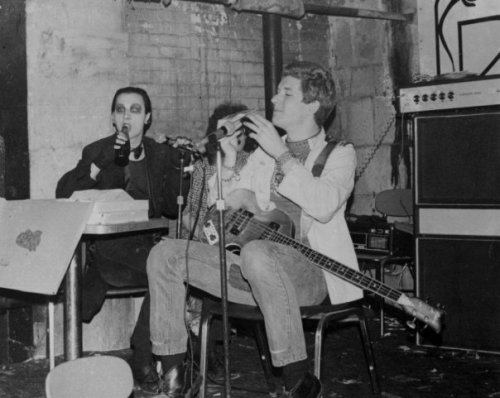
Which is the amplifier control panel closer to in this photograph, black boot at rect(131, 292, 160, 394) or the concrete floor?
the concrete floor

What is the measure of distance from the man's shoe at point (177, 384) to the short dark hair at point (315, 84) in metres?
1.29

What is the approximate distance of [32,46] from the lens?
4.21 meters

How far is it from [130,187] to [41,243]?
1.09 m

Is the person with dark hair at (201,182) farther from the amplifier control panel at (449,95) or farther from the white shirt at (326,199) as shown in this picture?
the amplifier control panel at (449,95)

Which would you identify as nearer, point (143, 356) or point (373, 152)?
point (143, 356)

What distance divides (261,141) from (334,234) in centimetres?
51

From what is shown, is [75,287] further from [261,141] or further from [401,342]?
[401,342]

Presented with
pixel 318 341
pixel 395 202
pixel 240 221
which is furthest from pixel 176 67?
pixel 318 341

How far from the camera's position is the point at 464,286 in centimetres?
413

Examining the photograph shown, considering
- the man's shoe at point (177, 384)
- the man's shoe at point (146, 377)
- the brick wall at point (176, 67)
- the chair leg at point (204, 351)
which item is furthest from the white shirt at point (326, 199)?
the brick wall at point (176, 67)

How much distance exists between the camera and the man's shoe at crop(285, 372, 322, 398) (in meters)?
A: 2.85

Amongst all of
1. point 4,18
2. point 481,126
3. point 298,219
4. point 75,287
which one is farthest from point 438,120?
point 4,18

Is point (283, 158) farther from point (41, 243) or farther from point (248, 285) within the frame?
point (41, 243)

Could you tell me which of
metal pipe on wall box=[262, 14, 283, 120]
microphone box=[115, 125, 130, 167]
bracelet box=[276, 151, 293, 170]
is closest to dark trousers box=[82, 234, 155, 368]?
microphone box=[115, 125, 130, 167]
